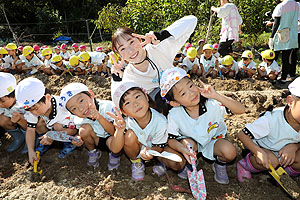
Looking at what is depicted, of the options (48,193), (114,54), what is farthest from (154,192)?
(114,54)

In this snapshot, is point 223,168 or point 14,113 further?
point 14,113


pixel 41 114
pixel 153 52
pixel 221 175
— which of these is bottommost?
pixel 221 175

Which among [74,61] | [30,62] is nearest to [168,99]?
[74,61]

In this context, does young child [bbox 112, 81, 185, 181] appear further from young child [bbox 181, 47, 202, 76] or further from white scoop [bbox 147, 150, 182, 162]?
young child [bbox 181, 47, 202, 76]

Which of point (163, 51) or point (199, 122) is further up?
point (163, 51)

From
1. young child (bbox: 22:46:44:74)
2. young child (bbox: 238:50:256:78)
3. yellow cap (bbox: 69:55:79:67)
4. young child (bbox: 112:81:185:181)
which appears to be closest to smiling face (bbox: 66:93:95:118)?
young child (bbox: 112:81:185:181)

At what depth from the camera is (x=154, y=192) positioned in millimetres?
2180

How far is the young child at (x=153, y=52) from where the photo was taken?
2.41 m

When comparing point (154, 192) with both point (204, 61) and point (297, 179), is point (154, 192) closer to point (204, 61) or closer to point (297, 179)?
point (297, 179)

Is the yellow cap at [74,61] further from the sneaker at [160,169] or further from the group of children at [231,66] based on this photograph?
Result: the sneaker at [160,169]

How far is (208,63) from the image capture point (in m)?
5.47

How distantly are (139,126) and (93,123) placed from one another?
590 millimetres

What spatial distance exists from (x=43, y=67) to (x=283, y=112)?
5781mm

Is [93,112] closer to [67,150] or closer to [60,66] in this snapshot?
[67,150]
